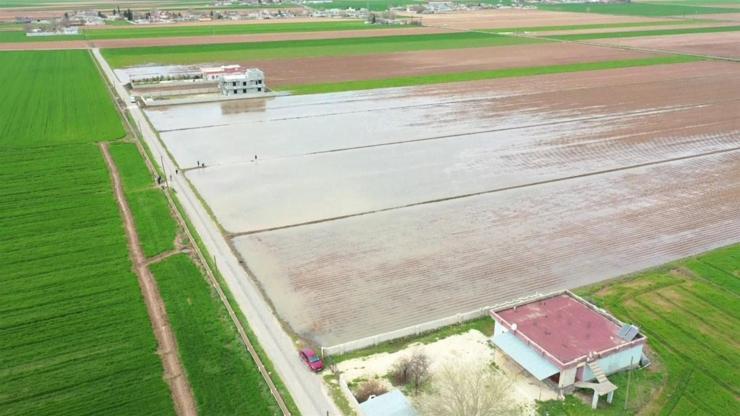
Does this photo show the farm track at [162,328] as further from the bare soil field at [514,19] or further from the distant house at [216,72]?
the bare soil field at [514,19]

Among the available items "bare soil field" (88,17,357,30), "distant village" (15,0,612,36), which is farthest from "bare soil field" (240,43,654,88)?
"bare soil field" (88,17,357,30)

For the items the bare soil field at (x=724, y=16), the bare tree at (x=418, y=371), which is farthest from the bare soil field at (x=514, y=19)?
the bare tree at (x=418, y=371)

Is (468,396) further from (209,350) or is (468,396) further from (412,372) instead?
(209,350)

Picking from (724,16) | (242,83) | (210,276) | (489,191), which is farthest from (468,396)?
(724,16)

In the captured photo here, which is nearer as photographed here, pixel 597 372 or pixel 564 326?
pixel 597 372

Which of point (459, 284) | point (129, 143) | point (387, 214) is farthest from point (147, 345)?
point (129, 143)

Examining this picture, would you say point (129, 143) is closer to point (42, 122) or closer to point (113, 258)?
point (42, 122)
